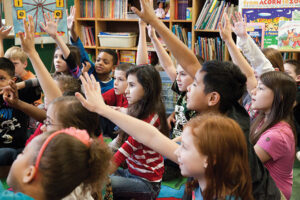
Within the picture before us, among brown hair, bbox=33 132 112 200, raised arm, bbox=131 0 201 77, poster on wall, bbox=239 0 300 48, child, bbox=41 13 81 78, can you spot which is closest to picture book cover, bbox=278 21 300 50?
poster on wall, bbox=239 0 300 48

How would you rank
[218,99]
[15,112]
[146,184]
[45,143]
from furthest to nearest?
[15,112] → [146,184] → [218,99] → [45,143]

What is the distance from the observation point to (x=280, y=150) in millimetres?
1527

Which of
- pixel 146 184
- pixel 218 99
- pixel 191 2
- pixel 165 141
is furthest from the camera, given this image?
pixel 191 2

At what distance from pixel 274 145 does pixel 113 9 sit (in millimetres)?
3305

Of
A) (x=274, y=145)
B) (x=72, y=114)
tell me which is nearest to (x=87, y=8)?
(x=72, y=114)

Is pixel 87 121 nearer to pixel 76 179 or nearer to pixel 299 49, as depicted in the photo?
pixel 76 179

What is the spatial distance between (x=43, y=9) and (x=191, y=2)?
187cm

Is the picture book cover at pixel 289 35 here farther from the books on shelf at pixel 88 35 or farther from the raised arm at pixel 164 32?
the books on shelf at pixel 88 35

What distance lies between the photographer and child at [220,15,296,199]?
60.5 inches

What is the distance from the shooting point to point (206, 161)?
3.47 ft

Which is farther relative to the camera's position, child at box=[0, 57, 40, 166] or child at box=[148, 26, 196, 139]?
child at box=[0, 57, 40, 166]

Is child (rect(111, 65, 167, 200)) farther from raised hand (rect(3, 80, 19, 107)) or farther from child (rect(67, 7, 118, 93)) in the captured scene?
child (rect(67, 7, 118, 93))

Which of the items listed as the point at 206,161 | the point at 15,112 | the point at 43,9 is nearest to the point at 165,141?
the point at 206,161

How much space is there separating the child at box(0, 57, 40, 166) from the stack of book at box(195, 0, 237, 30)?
88.1 inches
